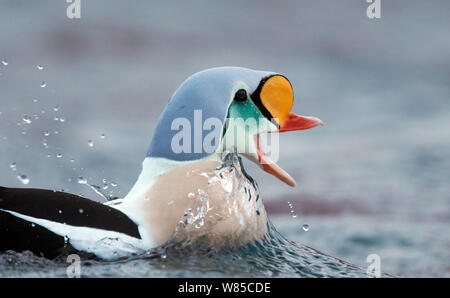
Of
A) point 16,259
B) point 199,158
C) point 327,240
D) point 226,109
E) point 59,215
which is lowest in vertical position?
point 327,240

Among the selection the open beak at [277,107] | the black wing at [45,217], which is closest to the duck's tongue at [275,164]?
the open beak at [277,107]

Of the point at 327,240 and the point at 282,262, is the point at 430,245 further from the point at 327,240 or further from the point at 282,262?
the point at 282,262

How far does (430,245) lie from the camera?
4.81m

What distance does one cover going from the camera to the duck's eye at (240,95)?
2865 millimetres

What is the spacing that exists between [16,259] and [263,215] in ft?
3.50

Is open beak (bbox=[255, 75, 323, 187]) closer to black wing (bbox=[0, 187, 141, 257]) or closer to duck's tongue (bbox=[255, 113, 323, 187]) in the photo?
duck's tongue (bbox=[255, 113, 323, 187])

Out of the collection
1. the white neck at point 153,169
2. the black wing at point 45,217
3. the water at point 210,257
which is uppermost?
the white neck at point 153,169

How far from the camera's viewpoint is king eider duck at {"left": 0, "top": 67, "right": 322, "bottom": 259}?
2.34 metres

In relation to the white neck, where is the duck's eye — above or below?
above

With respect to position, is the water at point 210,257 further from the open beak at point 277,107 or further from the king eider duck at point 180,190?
the open beak at point 277,107

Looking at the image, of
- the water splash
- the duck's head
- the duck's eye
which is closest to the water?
the water splash

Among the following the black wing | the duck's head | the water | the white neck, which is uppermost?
the duck's head

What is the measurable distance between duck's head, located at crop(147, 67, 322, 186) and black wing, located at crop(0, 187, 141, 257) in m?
0.42
